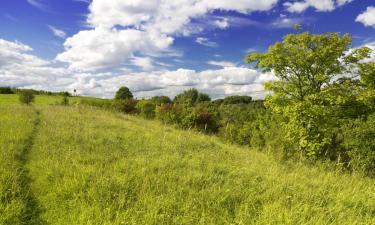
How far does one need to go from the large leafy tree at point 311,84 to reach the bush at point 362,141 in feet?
2.95

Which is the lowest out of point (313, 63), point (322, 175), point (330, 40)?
point (322, 175)

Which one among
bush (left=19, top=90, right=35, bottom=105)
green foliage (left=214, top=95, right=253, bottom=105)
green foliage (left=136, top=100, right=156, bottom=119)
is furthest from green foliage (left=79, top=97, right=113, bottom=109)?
green foliage (left=214, top=95, right=253, bottom=105)

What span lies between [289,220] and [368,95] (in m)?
11.3

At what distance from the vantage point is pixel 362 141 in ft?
42.1

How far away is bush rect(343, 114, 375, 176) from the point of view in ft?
39.8

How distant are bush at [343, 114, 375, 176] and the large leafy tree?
0.90m

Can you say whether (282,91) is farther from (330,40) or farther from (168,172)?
(168,172)

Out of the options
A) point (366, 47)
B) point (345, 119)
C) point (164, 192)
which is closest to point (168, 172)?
point (164, 192)

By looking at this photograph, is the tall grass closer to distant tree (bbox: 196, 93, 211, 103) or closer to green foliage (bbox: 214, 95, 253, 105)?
distant tree (bbox: 196, 93, 211, 103)

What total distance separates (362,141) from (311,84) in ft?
12.4

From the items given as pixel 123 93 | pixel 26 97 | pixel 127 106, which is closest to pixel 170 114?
pixel 127 106

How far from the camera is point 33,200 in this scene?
4.26 metres

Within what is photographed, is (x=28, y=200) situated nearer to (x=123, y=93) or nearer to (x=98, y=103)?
(x=98, y=103)

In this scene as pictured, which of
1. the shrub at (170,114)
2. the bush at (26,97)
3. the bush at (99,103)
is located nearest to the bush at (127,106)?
the bush at (99,103)
